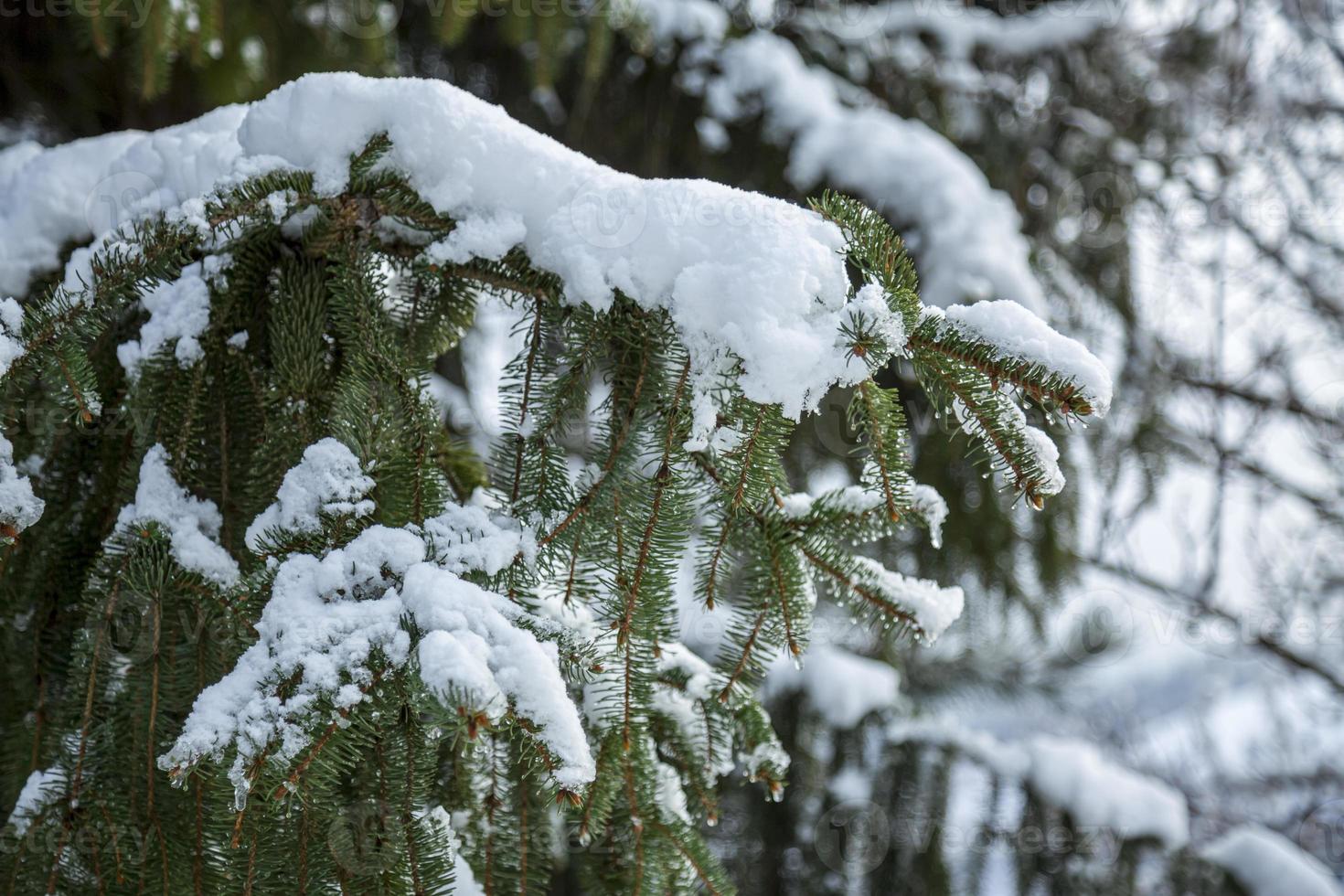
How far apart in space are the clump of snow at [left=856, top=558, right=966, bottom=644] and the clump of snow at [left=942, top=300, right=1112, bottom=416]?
34cm

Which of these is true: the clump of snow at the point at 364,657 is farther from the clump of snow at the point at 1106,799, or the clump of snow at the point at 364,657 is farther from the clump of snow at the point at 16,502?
the clump of snow at the point at 1106,799

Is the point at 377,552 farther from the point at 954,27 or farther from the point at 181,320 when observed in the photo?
the point at 954,27

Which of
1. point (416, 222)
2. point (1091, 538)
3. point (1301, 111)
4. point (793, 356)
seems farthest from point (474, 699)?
point (1301, 111)

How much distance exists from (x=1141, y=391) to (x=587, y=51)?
84.4 inches

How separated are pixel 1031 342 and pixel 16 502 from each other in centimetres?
111

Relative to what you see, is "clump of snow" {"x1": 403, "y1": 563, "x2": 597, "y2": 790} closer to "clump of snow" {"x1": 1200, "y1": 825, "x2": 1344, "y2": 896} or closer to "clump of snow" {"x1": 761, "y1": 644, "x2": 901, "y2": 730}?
"clump of snow" {"x1": 761, "y1": 644, "x2": 901, "y2": 730}

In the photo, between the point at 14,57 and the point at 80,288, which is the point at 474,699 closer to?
the point at 80,288

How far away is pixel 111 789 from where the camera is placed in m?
1.09

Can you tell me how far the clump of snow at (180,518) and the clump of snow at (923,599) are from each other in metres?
0.81

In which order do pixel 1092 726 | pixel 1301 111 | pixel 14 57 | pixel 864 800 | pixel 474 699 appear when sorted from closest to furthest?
pixel 474 699
pixel 14 57
pixel 864 800
pixel 1301 111
pixel 1092 726

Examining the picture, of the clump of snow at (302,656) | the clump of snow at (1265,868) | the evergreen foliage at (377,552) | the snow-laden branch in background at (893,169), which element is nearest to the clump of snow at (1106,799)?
the clump of snow at (1265,868)

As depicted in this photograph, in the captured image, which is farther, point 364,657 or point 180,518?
point 180,518

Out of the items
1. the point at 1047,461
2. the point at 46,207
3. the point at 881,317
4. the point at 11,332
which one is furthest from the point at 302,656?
the point at 46,207

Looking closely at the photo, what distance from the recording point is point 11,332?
979 millimetres
